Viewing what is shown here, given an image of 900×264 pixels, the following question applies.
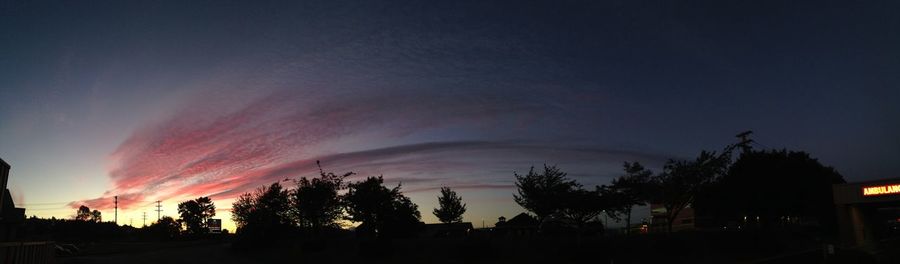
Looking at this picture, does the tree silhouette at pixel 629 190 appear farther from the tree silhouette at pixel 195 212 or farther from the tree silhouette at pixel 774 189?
the tree silhouette at pixel 195 212

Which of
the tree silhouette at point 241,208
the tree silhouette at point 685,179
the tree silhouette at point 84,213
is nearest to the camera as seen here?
the tree silhouette at point 685,179

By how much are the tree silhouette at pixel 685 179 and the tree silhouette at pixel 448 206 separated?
29821 millimetres

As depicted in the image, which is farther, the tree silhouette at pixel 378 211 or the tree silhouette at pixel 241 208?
the tree silhouette at pixel 241 208

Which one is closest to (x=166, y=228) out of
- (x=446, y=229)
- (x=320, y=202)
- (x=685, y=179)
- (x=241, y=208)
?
(x=241, y=208)

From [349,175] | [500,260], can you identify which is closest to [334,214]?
[349,175]

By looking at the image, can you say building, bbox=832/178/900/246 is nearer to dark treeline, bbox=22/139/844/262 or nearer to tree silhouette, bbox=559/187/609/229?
dark treeline, bbox=22/139/844/262

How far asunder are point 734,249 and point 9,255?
42.3 meters

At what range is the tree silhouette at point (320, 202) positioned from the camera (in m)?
66.6

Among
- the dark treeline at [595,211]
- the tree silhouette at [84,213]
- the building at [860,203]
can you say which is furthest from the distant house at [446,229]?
the tree silhouette at [84,213]

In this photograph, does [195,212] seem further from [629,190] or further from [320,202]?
[629,190]

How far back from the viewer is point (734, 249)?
40312mm

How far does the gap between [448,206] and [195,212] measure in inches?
4674

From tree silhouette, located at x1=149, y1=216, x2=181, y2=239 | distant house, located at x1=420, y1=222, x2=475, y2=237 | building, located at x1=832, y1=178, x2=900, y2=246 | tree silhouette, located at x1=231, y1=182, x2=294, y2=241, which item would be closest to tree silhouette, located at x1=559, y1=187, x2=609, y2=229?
distant house, located at x1=420, y1=222, x2=475, y2=237

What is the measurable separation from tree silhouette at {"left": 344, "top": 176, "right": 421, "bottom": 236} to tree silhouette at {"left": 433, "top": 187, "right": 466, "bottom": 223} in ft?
29.5
